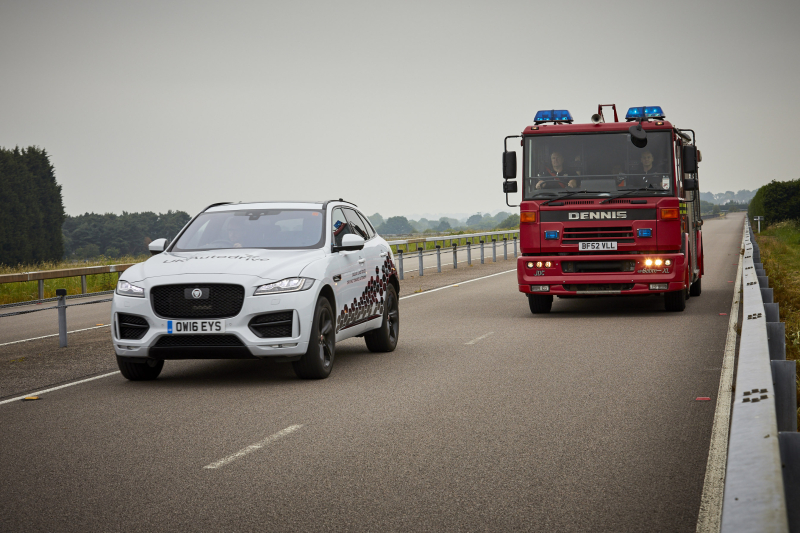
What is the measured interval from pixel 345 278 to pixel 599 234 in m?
6.05

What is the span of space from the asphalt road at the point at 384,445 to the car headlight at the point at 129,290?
91 centimetres

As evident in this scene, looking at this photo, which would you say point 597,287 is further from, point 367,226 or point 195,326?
point 195,326

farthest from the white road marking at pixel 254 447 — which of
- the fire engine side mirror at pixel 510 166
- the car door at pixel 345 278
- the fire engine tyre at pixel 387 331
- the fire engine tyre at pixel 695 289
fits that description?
the fire engine tyre at pixel 695 289

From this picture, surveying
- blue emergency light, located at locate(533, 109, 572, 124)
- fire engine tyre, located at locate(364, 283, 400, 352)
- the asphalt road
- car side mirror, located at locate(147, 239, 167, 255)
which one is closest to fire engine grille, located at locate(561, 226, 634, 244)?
blue emergency light, located at locate(533, 109, 572, 124)

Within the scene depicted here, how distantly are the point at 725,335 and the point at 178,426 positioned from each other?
7.60m

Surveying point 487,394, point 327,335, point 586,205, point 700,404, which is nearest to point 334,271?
point 327,335

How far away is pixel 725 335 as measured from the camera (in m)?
11.9


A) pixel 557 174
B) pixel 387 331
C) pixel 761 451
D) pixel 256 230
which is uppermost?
pixel 557 174

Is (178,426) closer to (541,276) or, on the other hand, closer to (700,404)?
(700,404)

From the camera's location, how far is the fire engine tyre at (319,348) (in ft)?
29.4

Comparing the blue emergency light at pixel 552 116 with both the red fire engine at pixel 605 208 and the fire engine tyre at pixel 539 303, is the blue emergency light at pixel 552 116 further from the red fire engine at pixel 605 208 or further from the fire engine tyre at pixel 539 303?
the fire engine tyre at pixel 539 303

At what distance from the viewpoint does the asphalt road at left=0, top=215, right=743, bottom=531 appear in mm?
4734

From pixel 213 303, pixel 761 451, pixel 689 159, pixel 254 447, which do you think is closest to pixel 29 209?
pixel 689 159

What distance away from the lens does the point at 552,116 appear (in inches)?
611
